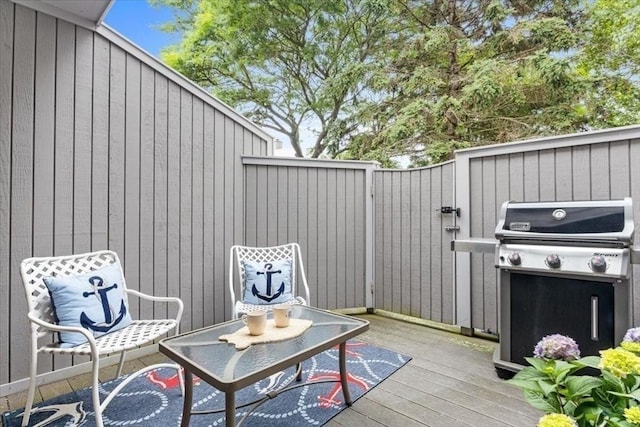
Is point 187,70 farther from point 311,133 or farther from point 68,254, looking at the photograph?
point 68,254

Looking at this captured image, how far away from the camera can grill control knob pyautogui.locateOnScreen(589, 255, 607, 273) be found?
5.89 ft

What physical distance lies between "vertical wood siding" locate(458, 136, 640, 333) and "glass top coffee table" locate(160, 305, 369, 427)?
5.08ft

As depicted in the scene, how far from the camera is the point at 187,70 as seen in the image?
7031mm

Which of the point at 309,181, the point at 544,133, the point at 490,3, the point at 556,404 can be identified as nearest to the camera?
the point at 556,404

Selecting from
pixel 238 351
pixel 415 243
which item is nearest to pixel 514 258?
pixel 415 243

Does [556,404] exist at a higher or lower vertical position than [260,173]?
lower

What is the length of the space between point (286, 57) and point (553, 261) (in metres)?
6.73

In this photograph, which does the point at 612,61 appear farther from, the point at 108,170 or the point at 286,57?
the point at 108,170

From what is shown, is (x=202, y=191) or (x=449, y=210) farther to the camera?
(x=449, y=210)

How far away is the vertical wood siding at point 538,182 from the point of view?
2.22 m

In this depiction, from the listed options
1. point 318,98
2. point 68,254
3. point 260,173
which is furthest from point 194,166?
point 318,98

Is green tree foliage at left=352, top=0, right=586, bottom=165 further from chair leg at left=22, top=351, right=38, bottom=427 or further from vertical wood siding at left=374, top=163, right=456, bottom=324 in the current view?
chair leg at left=22, top=351, right=38, bottom=427

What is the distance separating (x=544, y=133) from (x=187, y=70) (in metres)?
6.75

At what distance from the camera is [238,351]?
154 centimetres
